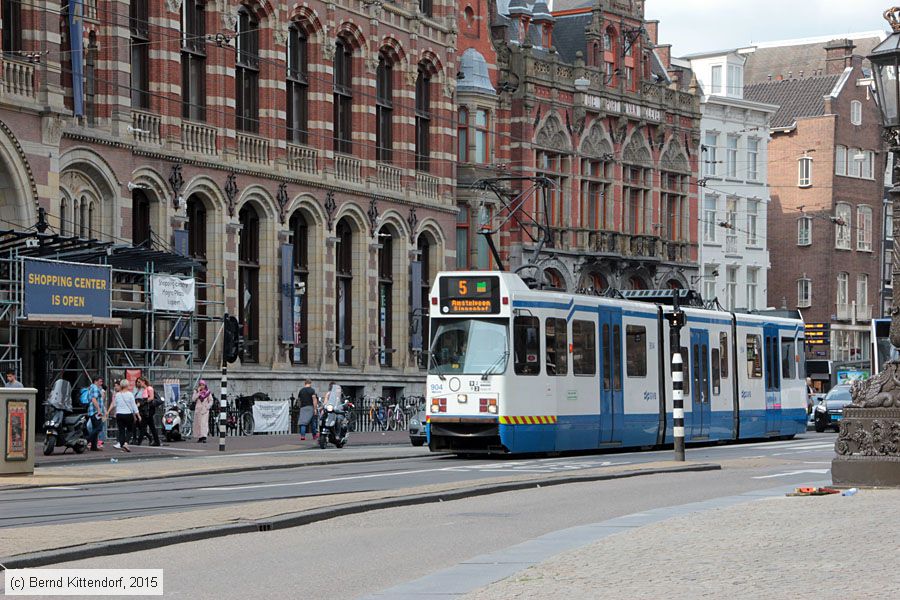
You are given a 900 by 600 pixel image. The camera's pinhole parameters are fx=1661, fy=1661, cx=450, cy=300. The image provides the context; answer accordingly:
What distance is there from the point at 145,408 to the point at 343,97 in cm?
1622

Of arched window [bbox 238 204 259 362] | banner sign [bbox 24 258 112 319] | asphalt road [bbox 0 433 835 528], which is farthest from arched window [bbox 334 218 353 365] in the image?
asphalt road [bbox 0 433 835 528]

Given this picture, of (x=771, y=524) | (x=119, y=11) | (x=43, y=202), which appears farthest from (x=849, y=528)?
(x=119, y=11)

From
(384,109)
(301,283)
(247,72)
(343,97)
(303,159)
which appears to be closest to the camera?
(247,72)

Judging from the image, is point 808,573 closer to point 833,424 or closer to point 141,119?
point 141,119

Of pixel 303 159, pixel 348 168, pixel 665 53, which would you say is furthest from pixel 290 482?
pixel 665 53

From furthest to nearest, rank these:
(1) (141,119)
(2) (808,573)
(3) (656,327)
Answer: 1. (1) (141,119)
2. (3) (656,327)
3. (2) (808,573)

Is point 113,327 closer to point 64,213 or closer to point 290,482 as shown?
point 64,213

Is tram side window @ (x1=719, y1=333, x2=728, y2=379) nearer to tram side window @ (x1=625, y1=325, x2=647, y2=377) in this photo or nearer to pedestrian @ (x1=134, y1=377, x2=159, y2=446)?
tram side window @ (x1=625, y1=325, x2=647, y2=377)

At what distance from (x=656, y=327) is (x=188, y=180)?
13440 mm

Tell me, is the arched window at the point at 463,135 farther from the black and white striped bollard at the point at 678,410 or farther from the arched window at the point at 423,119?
the black and white striped bollard at the point at 678,410

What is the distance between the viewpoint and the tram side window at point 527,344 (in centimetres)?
2897

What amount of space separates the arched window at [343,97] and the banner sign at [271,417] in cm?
879

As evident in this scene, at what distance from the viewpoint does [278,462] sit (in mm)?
28703

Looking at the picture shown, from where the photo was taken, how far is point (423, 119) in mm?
52938
